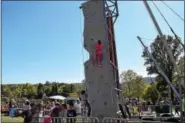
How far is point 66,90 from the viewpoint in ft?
286

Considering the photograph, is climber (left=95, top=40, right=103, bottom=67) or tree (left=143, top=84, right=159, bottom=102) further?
tree (left=143, top=84, right=159, bottom=102)

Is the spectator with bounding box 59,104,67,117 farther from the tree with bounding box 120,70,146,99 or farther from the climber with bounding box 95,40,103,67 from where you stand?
the tree with bounding box 120,70,146,99

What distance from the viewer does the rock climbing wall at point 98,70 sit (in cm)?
1000

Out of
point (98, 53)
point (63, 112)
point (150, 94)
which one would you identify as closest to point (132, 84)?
point (150, 94)

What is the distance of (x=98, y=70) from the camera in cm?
1021

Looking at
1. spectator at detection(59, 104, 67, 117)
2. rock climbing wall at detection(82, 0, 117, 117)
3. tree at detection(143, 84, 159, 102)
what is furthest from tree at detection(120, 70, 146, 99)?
rock climbing wall at detection(82, 0, 117, 117)

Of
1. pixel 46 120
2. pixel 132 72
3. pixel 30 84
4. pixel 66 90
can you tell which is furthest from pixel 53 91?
pixel 46 120

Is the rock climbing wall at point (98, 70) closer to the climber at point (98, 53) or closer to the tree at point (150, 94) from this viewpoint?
the climber at point (98, 53)

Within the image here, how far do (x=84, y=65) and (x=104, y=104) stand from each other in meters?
1.41

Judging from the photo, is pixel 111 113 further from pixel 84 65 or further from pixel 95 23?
pixel 95 23

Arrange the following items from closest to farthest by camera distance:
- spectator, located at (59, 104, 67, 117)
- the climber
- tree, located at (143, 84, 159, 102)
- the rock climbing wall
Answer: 1. the rock climbing wall
2. the climber
3. spectator, located at (59, 104, 67, 117)
4. tree, located at (143, 84, 159, 102)

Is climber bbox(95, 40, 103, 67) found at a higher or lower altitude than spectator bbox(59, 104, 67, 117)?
higher

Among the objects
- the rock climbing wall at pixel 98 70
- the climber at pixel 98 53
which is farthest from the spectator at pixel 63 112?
the climber at pixel 98 53

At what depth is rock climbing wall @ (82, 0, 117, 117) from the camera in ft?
32.8
